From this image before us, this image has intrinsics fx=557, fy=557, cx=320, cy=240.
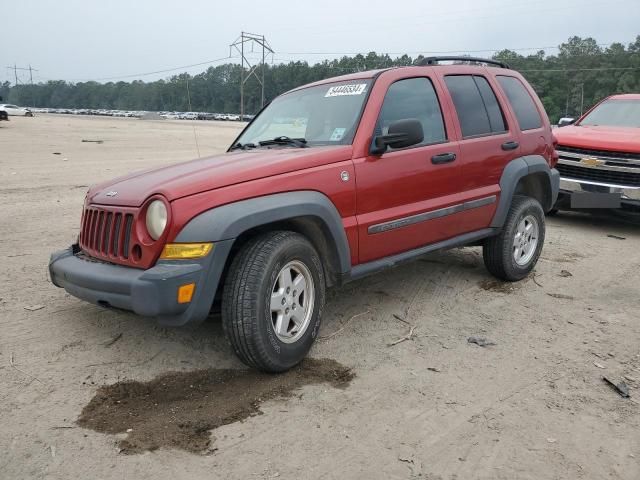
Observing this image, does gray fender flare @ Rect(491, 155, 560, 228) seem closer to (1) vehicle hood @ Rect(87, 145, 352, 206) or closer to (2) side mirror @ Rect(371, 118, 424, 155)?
(2) side mirror @ Rect(371, 118, 424, 155)

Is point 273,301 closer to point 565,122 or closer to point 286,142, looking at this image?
point 286,142

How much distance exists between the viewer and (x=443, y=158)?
4.29 meters

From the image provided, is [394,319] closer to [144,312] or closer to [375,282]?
[375,282]

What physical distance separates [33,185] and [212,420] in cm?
870

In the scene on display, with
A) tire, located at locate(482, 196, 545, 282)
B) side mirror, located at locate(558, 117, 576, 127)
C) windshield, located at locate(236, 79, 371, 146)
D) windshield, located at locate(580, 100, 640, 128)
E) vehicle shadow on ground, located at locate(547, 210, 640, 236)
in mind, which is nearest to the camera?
windshield, located at locate(236, 79, 371, 146)

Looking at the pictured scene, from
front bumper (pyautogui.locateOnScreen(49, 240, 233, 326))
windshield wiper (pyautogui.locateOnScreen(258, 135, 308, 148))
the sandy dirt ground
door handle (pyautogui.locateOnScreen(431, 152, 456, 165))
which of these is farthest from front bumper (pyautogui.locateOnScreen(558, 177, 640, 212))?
front bumper (pyautogui.locateOnScreen(49, 240, 233, 326))

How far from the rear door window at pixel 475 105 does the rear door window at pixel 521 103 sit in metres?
0.30

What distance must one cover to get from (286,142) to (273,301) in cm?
137

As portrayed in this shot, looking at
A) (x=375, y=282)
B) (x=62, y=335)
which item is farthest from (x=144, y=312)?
(x=375, y=282)

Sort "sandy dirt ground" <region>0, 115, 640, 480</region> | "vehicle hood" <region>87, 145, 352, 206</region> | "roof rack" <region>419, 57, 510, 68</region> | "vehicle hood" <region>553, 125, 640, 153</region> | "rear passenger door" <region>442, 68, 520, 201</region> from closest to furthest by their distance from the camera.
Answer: "sandy dirt ground" <region>0, 115, 640, 480</region> < "vehicle hood" <region>87, 145, 352, 206</region> < "rear passenger door" <region>442, 68, 520, 201</region> < "roof rack" <region>419, 57, 510, 68</region> < "vehicle hood" <region>553, 125, 640, 153</region>

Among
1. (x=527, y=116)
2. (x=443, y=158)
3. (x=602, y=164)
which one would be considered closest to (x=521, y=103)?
(x=527, y=116)

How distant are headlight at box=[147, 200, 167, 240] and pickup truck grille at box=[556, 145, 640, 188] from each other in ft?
20.8

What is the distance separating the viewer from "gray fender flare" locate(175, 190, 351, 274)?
2996mm

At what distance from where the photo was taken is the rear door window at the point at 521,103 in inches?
206
